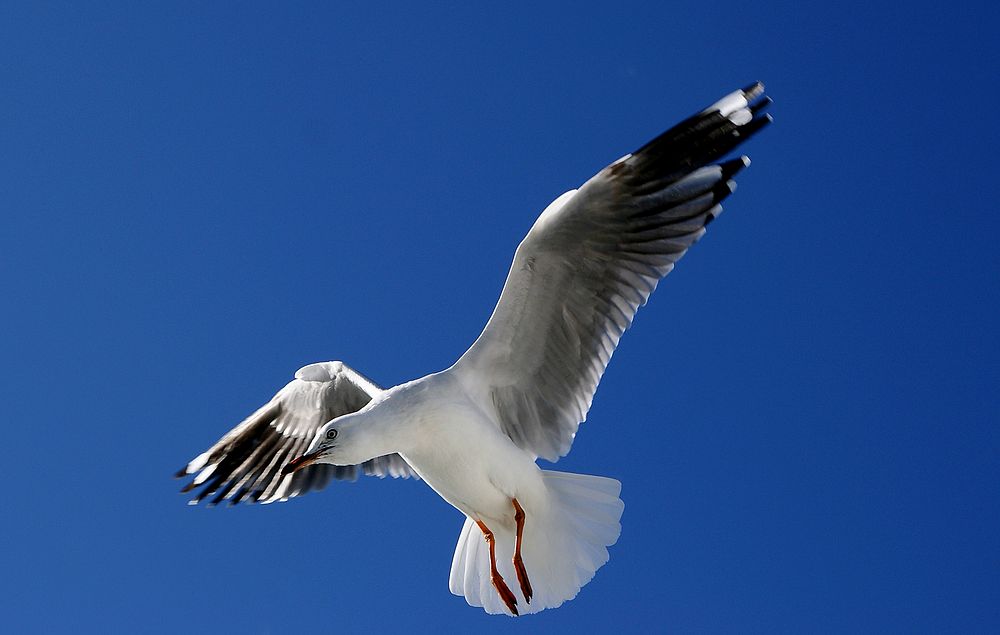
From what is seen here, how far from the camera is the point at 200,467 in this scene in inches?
259

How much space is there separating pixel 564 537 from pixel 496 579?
0.37m

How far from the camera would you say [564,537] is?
222 inches

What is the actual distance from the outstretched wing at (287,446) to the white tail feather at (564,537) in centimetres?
109

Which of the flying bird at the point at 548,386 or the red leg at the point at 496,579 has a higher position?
the flying bird at the point at 548,386

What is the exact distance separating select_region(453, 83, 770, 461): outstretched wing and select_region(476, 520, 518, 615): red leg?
0.55 metres

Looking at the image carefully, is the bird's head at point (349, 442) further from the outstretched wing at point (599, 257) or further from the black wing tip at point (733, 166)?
the black wing tip at point (733, 166)

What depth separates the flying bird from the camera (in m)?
5.21

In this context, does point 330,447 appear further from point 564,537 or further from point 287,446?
point 287,446

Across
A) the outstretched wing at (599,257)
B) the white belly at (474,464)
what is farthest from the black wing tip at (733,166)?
the white belly at (474,464)

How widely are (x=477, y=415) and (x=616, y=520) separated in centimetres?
86

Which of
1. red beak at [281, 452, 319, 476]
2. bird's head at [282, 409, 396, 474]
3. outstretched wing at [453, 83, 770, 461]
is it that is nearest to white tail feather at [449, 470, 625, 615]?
outstretched wing at [453, 83, 770, 461]

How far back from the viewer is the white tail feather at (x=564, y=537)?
221 inches

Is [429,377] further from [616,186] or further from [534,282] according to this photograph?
[616,186]

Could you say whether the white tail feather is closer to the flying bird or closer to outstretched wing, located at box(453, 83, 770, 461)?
the flying bird
